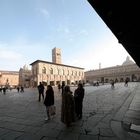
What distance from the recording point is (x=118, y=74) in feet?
285

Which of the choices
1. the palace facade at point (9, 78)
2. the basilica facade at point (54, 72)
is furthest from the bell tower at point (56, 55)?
the palace facade at point (9, 78)

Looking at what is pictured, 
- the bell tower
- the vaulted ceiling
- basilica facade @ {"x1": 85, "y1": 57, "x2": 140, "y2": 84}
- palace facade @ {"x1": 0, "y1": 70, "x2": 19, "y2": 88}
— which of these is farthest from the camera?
palace facade @ {"x1": 0, "y1": 70, "x2": 19, "y2": 88}

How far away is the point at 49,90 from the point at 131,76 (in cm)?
8133

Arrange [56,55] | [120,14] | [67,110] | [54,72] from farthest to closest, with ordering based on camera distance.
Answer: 1. [56,55]
2. [54,72]
3. [67,110]
4. [120,14]

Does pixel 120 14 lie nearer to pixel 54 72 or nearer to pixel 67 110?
pixel 67 110

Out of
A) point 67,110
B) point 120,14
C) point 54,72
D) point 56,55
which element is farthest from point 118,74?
point 120,14

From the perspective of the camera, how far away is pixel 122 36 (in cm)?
687

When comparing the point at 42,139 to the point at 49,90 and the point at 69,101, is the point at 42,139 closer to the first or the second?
the point at 69,101

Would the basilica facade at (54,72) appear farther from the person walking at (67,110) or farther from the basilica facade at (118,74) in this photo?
the person walking at (67,110)

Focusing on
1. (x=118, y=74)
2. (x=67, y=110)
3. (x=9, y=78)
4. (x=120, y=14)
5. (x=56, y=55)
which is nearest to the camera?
(x=120, y=14)

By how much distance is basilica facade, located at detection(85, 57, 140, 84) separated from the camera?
82.2m

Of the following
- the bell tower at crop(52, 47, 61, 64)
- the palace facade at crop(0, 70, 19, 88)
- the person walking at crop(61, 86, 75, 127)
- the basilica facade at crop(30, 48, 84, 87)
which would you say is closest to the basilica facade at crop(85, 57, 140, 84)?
the basilica facade at crop(30, 48, 84, 87)

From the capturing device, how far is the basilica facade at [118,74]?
82250 mm

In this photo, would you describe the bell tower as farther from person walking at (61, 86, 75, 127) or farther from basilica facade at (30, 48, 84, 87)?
person walking at (61, 86, 75, 127)
